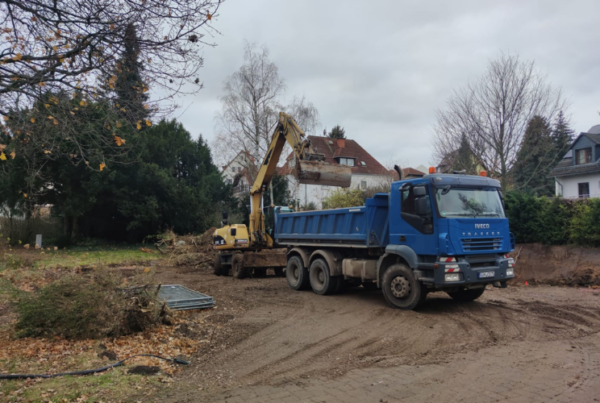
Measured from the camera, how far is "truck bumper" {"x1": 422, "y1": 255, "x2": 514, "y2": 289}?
859cm

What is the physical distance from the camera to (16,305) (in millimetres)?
7496

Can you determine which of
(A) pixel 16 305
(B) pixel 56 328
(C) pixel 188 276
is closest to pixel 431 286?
(B) pixel 56 328

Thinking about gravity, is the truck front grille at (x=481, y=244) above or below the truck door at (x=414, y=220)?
below

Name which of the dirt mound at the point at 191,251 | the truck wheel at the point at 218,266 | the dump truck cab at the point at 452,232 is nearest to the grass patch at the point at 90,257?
the dirt mound at the point at 191,251

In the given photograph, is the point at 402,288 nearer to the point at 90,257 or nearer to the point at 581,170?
the point at 90,257

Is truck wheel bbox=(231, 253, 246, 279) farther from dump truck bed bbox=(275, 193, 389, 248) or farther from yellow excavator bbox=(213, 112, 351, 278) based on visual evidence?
dump truck bed bbox=(275, 193, 389, 248)

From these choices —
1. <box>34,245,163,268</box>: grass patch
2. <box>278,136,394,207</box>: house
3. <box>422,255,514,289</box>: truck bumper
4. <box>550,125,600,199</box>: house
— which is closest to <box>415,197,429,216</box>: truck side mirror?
<box>422,255,514,289</box>: truck bumper

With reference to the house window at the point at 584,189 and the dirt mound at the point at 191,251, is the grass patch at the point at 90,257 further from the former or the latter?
the house window at the point at 584,189

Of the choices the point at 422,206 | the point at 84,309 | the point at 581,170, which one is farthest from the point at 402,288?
the point at 581,170

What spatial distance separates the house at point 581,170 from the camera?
31109mm

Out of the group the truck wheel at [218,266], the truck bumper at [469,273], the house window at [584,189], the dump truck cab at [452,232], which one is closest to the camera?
the truck bumper at [469,273]

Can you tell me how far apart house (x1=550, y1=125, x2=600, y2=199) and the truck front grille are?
26.3m

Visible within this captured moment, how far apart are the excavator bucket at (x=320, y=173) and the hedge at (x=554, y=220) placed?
906cm

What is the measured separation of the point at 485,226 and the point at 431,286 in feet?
5.54
